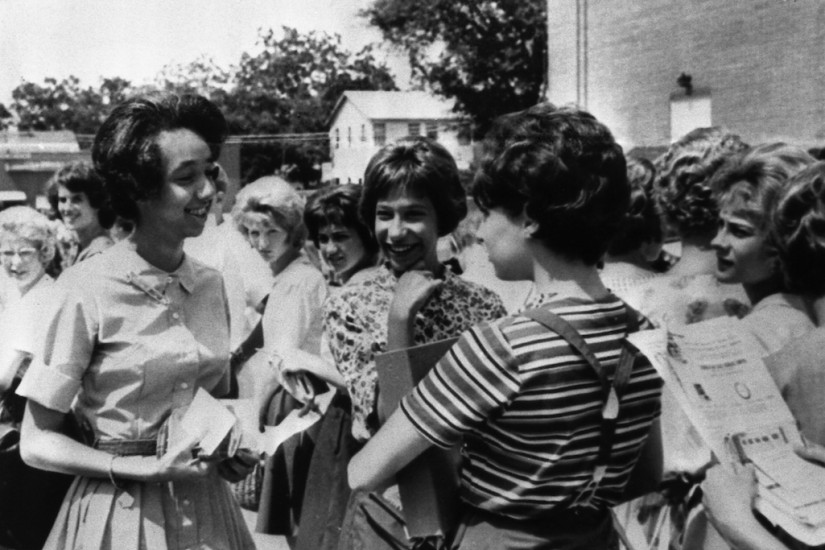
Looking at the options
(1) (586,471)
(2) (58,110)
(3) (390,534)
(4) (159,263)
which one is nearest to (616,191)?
(1) (586,471)

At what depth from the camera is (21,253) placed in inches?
243

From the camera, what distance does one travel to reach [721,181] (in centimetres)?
352

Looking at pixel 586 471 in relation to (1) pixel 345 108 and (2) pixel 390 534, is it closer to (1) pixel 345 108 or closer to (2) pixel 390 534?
(2) pixel 390 534

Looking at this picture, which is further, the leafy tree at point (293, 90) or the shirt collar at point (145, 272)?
the leafy tree at point (293, 90)

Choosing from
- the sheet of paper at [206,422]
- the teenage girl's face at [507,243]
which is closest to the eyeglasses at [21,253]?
the sheet of paper at [206,422]

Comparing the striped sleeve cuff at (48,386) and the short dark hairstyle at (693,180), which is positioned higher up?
the short dark hairstyle at (693,180)

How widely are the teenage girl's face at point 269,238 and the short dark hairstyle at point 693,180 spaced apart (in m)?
2.33

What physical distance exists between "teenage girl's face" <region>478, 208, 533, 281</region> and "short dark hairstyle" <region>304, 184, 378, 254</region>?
268 cm

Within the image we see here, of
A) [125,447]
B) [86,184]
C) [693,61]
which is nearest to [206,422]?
[125,447]

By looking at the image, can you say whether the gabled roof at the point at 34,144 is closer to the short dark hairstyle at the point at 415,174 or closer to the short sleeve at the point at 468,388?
the short dark hairstyle at the point at 415,174

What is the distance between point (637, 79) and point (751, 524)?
2524 centimetres

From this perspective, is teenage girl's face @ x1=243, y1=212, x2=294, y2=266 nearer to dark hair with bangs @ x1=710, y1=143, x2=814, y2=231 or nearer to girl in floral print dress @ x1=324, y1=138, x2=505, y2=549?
girl in floral print dress @ x1=324, y1=138, x2=505, y2=549

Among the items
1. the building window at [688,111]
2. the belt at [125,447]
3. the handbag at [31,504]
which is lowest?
the handbag at [31,504]

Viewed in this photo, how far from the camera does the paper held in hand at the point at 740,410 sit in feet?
6.96
